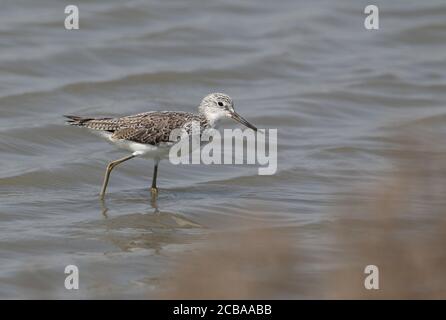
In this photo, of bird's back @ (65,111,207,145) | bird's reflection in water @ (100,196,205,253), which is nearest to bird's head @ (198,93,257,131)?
bird's back @ (65,111,207,145)

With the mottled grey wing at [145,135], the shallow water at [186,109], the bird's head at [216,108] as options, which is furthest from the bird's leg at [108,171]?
the bird's head at [216,108]

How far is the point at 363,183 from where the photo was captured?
35.5 feet

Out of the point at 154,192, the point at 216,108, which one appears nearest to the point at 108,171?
the point at 154,192

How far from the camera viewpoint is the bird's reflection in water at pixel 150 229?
8.93 metres

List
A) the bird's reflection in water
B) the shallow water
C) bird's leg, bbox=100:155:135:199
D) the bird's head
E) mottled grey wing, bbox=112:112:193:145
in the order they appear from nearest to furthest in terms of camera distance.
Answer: the shallow water
the bird's reflection in water
mottled grey wing, bbox=112:112:193:145
bird's leg, bbox=100:155:135:199
the bird's head

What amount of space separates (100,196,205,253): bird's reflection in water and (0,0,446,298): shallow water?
0.02 metres

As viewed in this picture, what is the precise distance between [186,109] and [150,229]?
4.43 meters

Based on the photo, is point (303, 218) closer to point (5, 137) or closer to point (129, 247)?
point (129, 247)

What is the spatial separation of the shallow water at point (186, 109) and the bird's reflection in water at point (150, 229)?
2 cm

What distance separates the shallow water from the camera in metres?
8.77

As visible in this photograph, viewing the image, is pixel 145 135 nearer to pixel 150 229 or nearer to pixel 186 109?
pixel 150 229

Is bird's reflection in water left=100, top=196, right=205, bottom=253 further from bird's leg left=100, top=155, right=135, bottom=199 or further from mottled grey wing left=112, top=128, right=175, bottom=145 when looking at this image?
mottled grey wing left=112, top=128, right=175, bottom=145

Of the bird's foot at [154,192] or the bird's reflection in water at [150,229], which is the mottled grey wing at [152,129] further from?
the bird's reflection in water at [150,229]

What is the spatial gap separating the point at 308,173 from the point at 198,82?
3.76 meters
